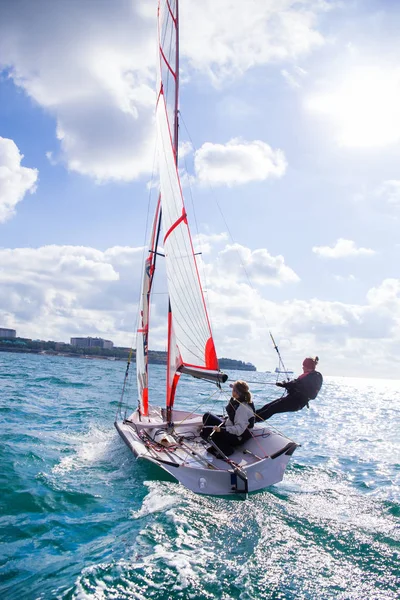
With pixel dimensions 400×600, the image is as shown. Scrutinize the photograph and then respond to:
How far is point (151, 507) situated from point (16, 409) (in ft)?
32.3


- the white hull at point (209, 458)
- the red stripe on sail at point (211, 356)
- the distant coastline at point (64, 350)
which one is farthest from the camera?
the distant coastline at point (64, 350)

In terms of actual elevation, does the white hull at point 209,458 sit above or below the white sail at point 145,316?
below

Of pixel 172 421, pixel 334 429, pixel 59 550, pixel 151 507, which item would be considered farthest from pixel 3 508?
pixel 334 429

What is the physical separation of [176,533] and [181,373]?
4481mm

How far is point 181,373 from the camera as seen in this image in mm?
9492

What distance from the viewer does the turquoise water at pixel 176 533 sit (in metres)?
4.07

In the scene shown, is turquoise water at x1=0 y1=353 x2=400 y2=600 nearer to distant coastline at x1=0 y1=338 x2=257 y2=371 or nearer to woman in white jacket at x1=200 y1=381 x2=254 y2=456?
woman in white jacket at x1=200 y1=381 x2=254 y2=456

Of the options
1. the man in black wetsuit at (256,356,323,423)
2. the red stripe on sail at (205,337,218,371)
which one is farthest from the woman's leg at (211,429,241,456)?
the red stripe on sail at (205,337,218,371)

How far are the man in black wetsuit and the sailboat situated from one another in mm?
482

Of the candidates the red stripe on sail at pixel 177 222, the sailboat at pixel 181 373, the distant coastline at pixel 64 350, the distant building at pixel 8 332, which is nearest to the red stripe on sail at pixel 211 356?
the sailboat at pixel 181 373

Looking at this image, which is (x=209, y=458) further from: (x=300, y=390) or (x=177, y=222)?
(x=177, y=222)

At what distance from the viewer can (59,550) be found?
15.5 ft

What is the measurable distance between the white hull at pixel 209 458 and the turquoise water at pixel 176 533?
24 cm

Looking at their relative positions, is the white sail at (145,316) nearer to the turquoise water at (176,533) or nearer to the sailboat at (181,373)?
the sailboat at (181,373)
